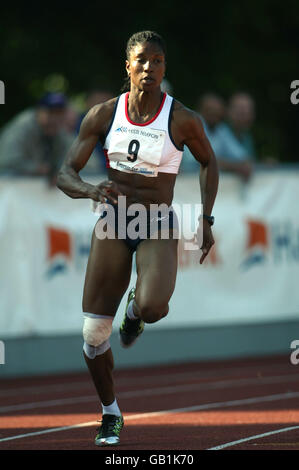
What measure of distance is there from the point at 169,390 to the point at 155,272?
152 inches

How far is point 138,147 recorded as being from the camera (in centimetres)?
716

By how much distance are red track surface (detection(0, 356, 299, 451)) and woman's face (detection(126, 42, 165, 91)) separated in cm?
239

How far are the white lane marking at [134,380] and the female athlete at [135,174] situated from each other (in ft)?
11.5

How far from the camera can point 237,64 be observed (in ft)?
56.8

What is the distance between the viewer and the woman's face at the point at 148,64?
7062 millimetres

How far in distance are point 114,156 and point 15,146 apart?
16.4 feet

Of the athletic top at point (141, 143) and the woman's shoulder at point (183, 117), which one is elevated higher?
the woman's shoulder at point (183, 117)

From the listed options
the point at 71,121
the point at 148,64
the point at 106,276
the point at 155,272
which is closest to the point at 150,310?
the point at 155,272

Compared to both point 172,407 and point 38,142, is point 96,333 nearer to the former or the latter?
point 172,407

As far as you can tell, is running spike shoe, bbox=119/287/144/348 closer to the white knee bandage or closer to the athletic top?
the white knee bandage

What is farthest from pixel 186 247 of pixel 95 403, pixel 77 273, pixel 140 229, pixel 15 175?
pixel 140 229
